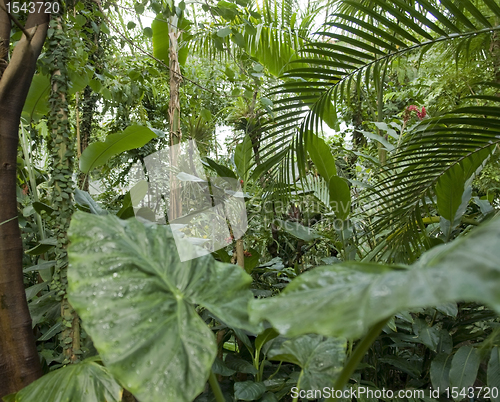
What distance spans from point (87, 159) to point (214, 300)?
0.84 meters

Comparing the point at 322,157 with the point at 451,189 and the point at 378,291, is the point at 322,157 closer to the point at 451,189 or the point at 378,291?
the point at 451,189

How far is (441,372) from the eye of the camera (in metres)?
0.96

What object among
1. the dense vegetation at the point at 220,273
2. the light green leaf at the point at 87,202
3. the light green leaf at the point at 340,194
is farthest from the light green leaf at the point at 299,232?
the light green leaf at the point at 87,202

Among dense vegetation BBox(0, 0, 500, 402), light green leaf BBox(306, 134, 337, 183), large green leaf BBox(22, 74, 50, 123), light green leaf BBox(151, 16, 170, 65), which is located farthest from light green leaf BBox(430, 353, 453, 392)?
light green leaf BBox(151, 16, 170, 65)

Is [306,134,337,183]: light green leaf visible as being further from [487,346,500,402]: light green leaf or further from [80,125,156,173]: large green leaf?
[487,346,500,402]: light green leaf

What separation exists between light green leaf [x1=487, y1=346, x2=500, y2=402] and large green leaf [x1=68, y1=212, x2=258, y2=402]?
0.79 m

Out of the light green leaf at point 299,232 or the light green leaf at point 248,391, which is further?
the light green leaf at point 299,232

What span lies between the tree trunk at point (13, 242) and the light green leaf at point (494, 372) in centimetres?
110

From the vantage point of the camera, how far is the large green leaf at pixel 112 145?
3.46 ft

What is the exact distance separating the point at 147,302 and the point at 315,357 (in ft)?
1.12

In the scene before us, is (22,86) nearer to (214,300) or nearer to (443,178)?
(214,300)

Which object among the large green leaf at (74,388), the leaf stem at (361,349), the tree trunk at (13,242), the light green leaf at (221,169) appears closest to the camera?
the leaf stem at (361,349)

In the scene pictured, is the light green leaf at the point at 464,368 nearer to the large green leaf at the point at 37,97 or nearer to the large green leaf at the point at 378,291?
the large green leaf at the point at 378,291

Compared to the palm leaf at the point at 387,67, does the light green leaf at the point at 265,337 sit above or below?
below
